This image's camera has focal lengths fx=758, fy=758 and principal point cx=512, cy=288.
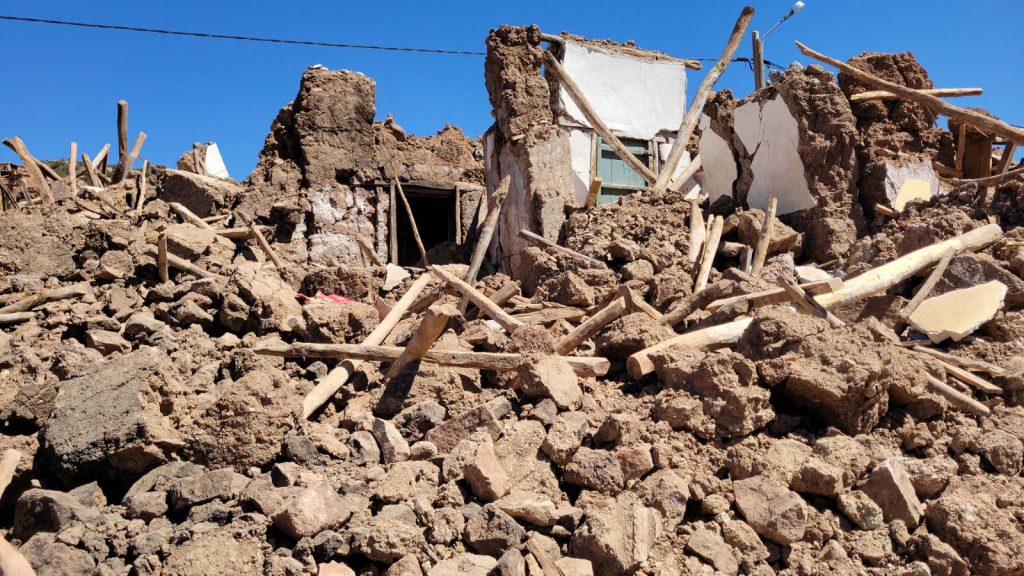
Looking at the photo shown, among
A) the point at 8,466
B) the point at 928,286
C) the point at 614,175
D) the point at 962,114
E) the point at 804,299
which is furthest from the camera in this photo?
the point at 614,175

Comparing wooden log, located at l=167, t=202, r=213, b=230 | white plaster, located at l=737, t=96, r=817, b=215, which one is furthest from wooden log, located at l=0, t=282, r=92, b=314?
white plaster, located at l=737, t=96, r=817, b=215

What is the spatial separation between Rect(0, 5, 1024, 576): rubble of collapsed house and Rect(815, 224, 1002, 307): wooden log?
24 millimetres

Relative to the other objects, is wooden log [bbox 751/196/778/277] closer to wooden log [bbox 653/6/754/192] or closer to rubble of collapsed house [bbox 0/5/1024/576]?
rubble of collapsed house [bbox 0/5/1024/576]

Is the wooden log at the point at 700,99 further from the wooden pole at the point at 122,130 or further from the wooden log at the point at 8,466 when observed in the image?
the wooden pole at the point at 122,130

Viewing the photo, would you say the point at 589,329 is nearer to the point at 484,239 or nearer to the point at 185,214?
the point at 484,239

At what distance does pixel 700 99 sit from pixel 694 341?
17.5 ft

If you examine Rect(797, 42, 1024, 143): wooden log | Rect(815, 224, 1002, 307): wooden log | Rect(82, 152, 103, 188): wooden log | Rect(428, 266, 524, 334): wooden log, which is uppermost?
Rect(797, 42, 1024, 143): wooden log

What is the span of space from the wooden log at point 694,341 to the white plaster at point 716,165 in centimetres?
511

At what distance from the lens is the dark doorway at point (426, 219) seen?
1311 centimetres

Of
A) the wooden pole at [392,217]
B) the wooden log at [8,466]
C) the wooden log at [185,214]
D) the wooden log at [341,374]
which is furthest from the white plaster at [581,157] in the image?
the wooden log at [8,466]

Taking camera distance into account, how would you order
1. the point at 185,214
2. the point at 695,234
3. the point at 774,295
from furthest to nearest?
1. the point at 185,214
2. the point at 695,234
3. the point at 774,295

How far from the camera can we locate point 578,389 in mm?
4066

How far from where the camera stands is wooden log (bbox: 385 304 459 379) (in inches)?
167

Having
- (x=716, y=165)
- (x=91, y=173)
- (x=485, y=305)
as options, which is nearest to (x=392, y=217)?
(x=716, y=165)
